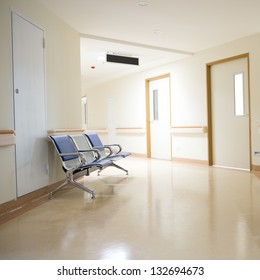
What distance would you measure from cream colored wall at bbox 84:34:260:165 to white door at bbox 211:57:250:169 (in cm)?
23

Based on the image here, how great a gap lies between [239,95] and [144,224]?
183 inches

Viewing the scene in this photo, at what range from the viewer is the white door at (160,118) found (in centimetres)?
873

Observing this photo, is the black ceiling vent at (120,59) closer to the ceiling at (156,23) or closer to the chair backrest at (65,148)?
the ceiling at (156,23)

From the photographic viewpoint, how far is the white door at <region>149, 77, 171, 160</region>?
28.7ft

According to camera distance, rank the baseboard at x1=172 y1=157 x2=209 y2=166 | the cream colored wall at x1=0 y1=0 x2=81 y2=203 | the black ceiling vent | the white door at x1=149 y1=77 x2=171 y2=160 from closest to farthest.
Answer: the cream colored wall at x1=0 y1=0 x2=81 y2=203 < the black ceiling vent < the baseboard at x1=172 y1=157 x2=209 y2=166 < the white door at x1=149 y1=77 x2=171 y2=160

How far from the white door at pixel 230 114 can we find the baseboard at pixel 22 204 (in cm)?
408

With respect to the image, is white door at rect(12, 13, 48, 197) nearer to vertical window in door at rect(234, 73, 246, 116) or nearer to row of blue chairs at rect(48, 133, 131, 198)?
row of blue chairs at rect(48, 133, 131, 198)

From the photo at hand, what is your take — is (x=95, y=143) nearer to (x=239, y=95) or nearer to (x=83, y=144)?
(x=83, y=144)

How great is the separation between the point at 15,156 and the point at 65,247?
180 centimetres

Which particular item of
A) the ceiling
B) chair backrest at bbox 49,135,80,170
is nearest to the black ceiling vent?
the ceiling

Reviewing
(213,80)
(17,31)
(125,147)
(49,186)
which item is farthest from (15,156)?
(125,147)

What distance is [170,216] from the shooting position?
10.5 feet

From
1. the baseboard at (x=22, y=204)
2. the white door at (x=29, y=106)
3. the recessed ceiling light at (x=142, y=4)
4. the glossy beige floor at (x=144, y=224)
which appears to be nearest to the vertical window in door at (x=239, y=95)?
the glossy beige floor at (x=144, y=224)

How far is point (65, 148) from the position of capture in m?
4.48
